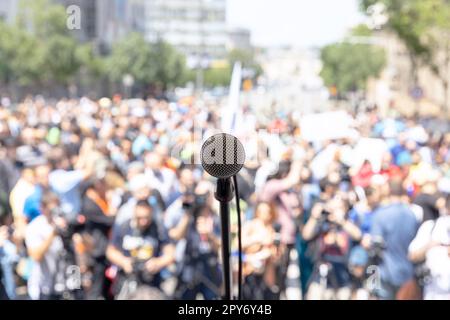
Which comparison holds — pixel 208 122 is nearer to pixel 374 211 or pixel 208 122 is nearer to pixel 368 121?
pixel 368 121

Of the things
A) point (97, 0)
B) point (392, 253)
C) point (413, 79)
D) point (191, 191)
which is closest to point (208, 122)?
point (191, 191)

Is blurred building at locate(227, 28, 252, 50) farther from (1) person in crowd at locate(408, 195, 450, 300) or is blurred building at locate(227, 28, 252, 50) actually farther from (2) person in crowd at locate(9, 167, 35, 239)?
(1) person in crowd at locate(408, 195, 450, 300)

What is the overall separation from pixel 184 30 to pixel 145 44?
24.6 feet

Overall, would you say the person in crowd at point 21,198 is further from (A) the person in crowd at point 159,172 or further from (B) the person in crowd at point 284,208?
(B) the person in crowd at point 284,208

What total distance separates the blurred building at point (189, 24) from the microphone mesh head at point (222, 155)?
Result: 45.4ft

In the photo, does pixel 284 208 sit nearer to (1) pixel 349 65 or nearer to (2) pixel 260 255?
(2) pixel 260 255

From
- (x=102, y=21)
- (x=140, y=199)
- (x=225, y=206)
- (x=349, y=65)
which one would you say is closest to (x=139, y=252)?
(x=140, y=199)

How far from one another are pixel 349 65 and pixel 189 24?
3.13 meters

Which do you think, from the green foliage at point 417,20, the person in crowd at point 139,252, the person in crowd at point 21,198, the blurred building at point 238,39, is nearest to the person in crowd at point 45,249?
the person in crowd at point 21,198

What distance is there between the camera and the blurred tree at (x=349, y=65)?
18.4 meters

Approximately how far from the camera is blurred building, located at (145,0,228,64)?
55.7ft

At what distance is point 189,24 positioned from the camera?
19641 millimetres

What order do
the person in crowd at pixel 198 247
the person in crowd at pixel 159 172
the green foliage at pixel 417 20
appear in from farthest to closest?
the green foliage at pixel 417 20 → the person in crowd at pixel 159 172 → the person in crowd at pixel 198 247

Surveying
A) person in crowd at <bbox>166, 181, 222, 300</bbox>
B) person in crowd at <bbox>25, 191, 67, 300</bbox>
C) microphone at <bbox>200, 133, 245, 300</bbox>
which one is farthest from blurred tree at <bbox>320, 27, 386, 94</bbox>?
microphone at <bbox>200, 133, 245, 300</bbox>
